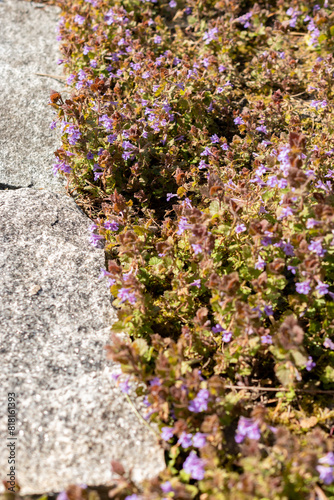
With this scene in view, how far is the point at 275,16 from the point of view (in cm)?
547

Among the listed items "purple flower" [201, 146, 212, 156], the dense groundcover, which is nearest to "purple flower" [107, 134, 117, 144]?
the dense groundcover

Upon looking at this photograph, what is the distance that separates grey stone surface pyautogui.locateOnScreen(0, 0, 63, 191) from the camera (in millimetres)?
3965

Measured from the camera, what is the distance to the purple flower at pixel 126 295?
8.59 feet

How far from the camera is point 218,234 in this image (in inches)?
117

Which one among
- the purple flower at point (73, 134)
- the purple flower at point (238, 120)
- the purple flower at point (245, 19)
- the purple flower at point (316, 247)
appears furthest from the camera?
the purple flower at point (245, 19)

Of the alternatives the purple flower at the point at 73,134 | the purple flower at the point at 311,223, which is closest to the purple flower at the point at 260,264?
the purple flower at the point at 311,223

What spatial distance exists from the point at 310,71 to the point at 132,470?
4.17 meters

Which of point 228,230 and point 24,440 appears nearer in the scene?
point 24,440

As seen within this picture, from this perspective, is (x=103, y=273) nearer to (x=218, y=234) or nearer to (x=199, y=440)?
(x=218, y=234)

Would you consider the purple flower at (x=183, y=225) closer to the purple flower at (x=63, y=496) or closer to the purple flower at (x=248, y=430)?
the purple flower at (x=248, y=430)

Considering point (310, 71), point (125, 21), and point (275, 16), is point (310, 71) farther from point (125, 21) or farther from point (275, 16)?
point (125, 21)

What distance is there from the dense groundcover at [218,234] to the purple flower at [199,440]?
1 cm

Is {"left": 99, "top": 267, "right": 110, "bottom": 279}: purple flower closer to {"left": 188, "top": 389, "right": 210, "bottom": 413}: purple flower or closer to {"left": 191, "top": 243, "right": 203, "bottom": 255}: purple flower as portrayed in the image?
{"left": 191, "top": 243, "right": 203, "bottom": 255}: purple flower

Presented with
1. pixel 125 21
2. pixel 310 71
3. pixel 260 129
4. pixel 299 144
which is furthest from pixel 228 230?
pixel 125 21
